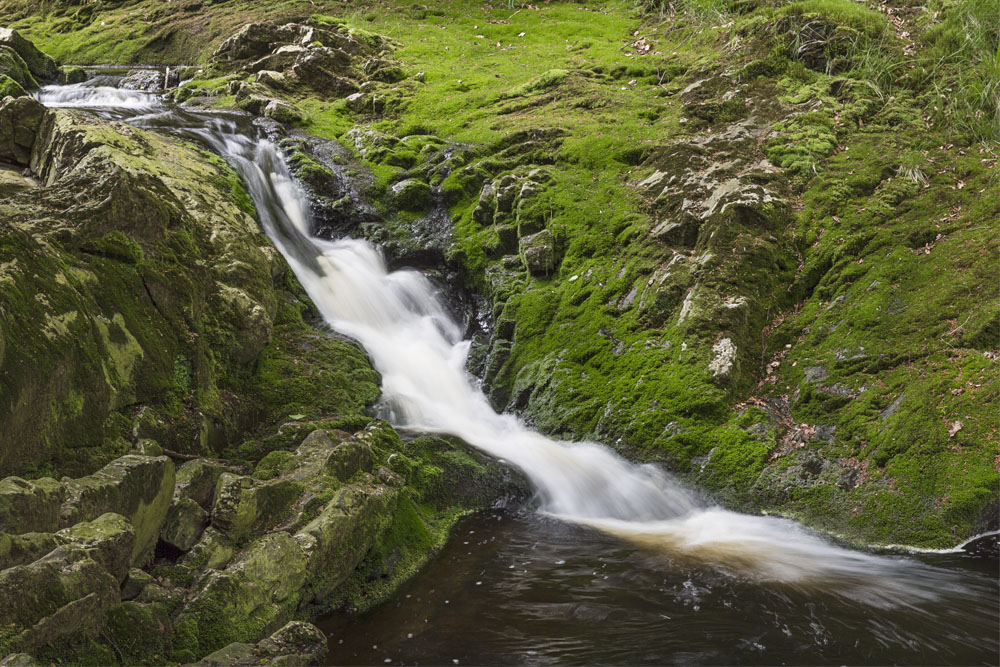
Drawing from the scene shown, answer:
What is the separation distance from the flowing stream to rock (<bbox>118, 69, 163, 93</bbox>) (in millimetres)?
14110

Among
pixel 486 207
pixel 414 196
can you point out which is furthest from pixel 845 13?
pixel 414 196

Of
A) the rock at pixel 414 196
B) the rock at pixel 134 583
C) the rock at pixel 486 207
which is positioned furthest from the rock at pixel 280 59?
the rock at pixel 134 583

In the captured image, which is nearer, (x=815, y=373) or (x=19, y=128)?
(x=815, y=373)

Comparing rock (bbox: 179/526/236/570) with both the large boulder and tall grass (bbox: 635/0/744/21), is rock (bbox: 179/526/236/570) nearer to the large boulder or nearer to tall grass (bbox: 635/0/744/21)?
tall grass (bbox: 635/0/744/21)

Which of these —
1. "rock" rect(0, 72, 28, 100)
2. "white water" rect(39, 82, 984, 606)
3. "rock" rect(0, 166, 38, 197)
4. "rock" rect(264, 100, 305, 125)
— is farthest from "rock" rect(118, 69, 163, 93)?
"rock" rect(0, 166, 38, 197)

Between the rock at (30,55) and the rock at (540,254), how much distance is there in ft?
65.0

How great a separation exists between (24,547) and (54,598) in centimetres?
46

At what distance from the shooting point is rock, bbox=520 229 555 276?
35.8 ft

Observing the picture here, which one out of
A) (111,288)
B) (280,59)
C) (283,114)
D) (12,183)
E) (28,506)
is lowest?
(28,506)

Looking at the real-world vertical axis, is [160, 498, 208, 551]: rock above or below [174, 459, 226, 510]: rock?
below

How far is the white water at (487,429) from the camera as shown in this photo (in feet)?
20.3

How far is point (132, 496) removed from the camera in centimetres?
524

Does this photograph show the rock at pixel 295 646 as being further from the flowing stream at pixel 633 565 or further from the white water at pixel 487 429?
the white water at pixel 487 429

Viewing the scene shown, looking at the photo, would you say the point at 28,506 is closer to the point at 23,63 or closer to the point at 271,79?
the point at 271,79
